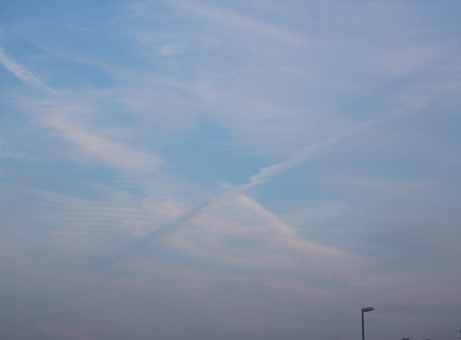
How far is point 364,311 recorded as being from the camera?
153 feet

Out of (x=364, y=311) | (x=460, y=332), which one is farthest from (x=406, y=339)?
(x=364, y=311)

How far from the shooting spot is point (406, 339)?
101 meters

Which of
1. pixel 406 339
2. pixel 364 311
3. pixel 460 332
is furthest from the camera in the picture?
pixel 406 339

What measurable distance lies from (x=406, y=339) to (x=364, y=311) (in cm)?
7705

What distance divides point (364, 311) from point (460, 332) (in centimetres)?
5471

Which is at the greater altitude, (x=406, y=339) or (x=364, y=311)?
(x=364, y=311)

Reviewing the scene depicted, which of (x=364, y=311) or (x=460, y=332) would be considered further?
(x=460, y=332)

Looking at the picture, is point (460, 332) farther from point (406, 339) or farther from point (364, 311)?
point (364, 311)

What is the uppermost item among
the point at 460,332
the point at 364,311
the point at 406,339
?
the point at 364,311

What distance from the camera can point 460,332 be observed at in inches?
3039

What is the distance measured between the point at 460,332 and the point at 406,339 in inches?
1126

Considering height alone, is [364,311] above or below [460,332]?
above

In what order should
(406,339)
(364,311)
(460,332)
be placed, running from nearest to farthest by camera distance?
(364,311) → (460,332) → (406,339)
